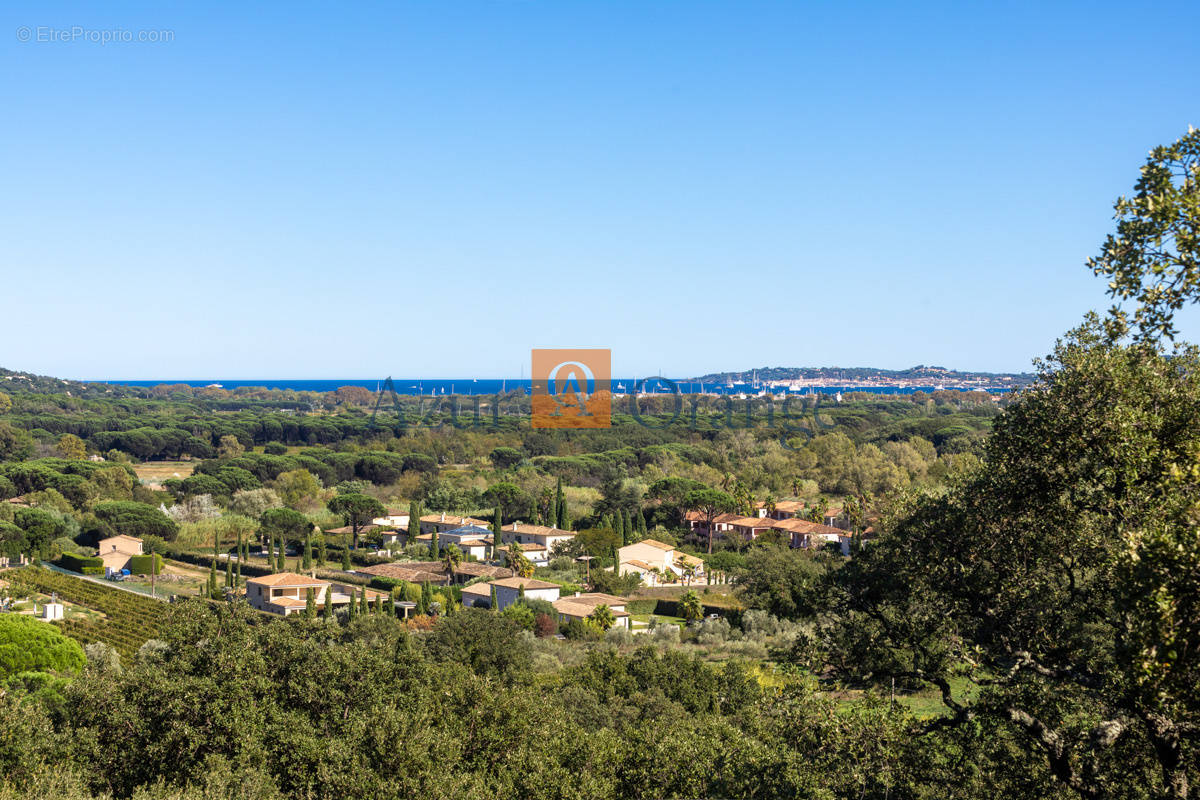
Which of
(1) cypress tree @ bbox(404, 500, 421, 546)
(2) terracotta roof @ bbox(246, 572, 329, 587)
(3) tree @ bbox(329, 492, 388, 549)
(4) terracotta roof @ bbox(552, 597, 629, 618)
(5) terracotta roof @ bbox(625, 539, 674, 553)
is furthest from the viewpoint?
(3) tree @ bbox(329, 492, 388, 549)

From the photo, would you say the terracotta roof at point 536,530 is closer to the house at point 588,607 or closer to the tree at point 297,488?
the house at point 588,607

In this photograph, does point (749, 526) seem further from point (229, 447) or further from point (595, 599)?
point (229, 447)

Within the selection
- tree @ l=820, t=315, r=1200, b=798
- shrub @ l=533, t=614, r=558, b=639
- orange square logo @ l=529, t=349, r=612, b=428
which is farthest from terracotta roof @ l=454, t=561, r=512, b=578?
tree @ l=820, t=315, r=1200, b=798

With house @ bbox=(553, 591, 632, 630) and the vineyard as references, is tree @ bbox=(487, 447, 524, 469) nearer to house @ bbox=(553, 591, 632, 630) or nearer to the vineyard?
the vineyard

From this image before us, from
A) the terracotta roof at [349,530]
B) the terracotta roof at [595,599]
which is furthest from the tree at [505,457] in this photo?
the terracotta roof at [595,599]

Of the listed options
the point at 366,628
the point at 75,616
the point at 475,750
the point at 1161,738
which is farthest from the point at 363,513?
the point at 1161,738

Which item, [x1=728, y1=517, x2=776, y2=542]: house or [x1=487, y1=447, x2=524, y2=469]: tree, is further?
[x1=487, y1=447, x2=524, y2=469]: tree

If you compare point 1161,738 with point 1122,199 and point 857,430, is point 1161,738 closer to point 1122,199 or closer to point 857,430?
point 1122,199
